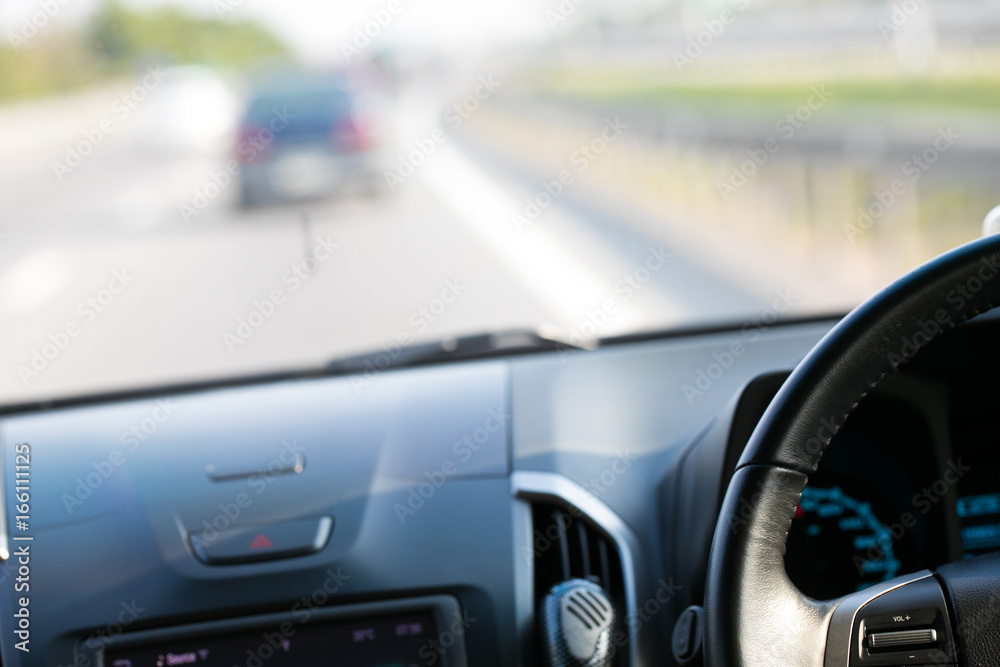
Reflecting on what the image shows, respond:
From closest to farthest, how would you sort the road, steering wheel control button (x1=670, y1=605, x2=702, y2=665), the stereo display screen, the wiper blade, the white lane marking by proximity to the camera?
1. steering wheel control button (x1=670, y1=605, x2=702, y2=665)
2. the stereo display screen
3. the wiper blade
4. the road
5. the white lane marking

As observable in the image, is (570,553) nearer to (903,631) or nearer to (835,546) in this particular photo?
(835,546)

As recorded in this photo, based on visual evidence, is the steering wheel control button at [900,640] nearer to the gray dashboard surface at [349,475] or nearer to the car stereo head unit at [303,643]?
the gray dashboard surface at [349,475]

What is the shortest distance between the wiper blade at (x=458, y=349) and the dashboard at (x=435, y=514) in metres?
0.20

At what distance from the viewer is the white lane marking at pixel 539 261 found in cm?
693

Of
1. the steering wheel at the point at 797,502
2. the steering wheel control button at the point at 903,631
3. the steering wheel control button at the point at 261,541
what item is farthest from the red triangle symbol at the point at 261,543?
the steering wheel control button at the point at 903,631

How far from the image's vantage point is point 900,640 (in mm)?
1669

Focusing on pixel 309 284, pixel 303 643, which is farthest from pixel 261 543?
pixel 309 284

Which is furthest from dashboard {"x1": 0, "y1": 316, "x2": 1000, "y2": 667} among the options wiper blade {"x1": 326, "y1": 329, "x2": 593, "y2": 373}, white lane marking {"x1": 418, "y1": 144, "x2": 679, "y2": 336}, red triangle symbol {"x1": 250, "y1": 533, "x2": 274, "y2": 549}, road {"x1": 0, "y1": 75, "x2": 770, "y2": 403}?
white lane marking {"x1": 418, "y1": 144, "x2": 679, "y2": 336}

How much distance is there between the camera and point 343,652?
2.19 metres

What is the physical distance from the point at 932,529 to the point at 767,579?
92 cm

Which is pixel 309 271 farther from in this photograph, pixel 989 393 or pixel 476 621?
pixel 989 393

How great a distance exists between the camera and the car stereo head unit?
2191 mm

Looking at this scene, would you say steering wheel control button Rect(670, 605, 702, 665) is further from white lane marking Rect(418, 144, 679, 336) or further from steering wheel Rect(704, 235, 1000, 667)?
white lane marking Rect(418, 144, 679, 336)

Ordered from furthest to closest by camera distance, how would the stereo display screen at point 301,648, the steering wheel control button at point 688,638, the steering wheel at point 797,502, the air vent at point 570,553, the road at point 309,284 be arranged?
the road at point 309,284 → the air vent at point 570,553 → the stereo display screen at point 301,648 → the steering wheel control button at point 688,638 → the steering wheel at point 797,502
